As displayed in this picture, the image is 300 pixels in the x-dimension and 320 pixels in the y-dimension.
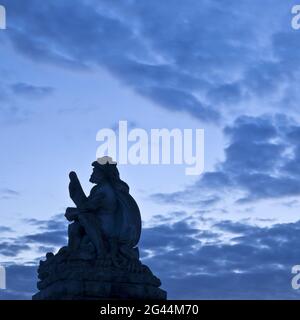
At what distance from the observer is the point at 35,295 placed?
100 ft

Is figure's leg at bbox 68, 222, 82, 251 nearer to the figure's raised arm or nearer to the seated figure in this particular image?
the seated figure

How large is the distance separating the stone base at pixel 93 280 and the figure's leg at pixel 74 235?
12.3 inches

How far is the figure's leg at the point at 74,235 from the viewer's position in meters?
29.1

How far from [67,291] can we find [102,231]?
2491 millimetres

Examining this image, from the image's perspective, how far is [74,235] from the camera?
2930cm

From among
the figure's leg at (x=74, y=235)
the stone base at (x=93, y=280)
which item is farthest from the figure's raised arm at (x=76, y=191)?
the stone base at (x=93, y=280)

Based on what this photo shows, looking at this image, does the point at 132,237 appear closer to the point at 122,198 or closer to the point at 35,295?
the point at 122,198

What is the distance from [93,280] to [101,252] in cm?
101

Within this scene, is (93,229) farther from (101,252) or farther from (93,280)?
(93,280)

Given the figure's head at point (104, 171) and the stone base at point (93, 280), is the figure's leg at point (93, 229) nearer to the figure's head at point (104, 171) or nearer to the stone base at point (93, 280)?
the stone base at point (93, 280)

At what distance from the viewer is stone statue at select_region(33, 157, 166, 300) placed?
28250mm

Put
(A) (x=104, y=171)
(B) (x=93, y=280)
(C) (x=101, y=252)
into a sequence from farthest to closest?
(A) (x=104, y=171)
(C) (x=101, y=252)
(B) (x=93, y=280)

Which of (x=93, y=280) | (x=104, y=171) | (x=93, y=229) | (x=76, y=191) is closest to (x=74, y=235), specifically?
(x=93, y=229)
